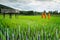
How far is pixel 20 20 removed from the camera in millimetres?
2334

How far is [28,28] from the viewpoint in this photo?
2314mm

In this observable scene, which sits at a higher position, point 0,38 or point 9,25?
point 9,25

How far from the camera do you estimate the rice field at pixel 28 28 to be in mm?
2287

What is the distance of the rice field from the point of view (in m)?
2.29

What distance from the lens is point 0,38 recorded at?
2.25m

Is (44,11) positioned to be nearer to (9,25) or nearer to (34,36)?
(34,36)

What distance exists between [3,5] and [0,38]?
455 millimetres

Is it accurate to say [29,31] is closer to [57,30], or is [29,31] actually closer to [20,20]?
[20,20]

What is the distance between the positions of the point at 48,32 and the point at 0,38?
0.66 m

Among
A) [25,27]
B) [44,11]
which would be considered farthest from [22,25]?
[44,11]

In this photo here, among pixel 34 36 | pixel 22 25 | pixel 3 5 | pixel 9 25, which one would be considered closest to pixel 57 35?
pixel 34 36

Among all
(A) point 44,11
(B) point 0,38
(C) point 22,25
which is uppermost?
(A) point 44,11

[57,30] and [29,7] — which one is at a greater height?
[29,7]

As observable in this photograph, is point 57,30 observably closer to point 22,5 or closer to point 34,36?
point 34,36
